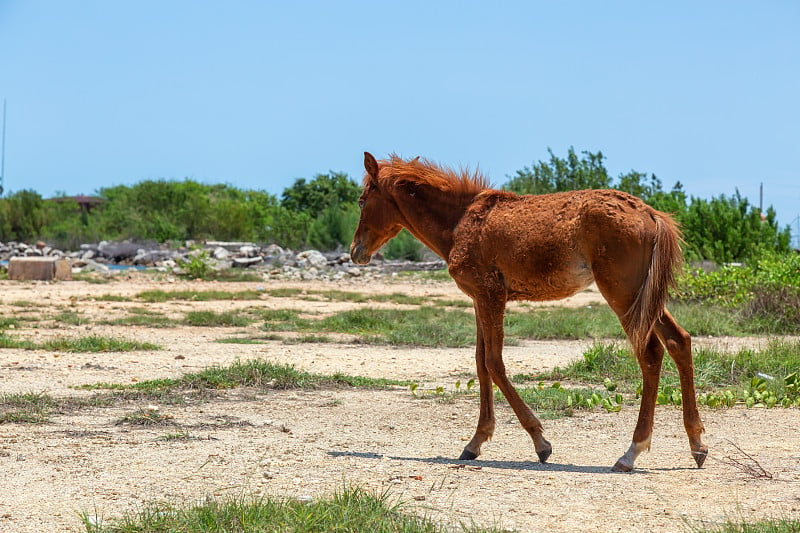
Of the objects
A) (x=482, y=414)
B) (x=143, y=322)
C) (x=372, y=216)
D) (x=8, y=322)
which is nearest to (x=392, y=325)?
(x=143, y=322)

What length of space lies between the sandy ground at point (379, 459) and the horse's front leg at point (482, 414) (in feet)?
0.51

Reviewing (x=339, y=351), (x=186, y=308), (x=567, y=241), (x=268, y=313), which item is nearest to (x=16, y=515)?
(x=567, y=241)

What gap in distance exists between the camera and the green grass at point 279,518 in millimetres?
4348

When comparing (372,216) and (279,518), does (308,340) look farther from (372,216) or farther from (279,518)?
(279,518)

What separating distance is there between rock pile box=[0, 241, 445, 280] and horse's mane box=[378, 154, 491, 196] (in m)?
19.9

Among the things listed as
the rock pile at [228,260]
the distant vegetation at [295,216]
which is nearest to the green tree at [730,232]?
the distant vegetation at [295,216]

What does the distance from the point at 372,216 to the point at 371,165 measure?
0.43 metres

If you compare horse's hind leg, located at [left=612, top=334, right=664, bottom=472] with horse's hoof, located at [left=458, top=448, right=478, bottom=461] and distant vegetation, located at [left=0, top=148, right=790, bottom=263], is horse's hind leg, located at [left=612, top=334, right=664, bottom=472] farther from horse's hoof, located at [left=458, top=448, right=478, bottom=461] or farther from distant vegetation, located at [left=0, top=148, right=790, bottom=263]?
distant vegetation, located at [left=0, top=148, right=790, bottom=263]

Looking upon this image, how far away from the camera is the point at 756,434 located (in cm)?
730

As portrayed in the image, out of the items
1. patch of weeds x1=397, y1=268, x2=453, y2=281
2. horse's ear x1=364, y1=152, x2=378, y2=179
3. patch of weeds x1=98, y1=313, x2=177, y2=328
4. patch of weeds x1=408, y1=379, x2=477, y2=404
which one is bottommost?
patch of weeds x1=408, y1=379, x2=477, y2=404

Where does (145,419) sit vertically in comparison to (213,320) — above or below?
below

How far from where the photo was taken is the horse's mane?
24.2ft

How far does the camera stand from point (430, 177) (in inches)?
293

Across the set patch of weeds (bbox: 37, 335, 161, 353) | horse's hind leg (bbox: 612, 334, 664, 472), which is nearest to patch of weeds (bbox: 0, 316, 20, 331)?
patch of weeds (bbox: 37, 335, 161, 353)
